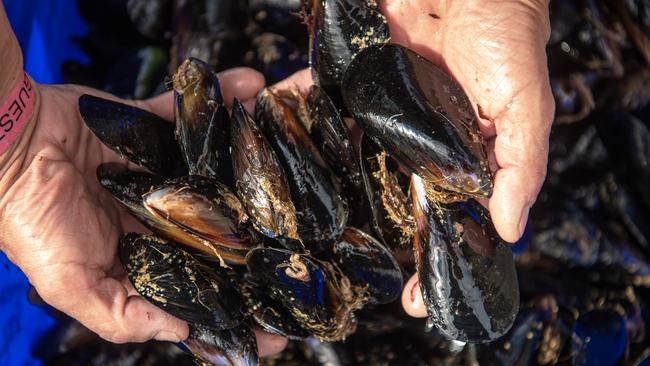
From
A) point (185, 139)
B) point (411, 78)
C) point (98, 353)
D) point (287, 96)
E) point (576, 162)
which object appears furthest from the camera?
point (576, 162)

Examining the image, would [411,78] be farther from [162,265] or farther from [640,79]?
[640,79]

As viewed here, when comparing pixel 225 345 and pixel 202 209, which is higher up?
pixel 202 209

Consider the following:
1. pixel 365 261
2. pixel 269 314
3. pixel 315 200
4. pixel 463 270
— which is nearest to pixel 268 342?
pixel 269 314

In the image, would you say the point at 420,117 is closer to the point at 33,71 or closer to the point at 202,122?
the point at 202,122

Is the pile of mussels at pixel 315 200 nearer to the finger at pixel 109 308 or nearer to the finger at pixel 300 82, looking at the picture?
the finger at pixel 109 308

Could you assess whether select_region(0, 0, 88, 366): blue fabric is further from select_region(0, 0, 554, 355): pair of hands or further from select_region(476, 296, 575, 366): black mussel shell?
select_region(476, 296, 575, 366): black mussel shell

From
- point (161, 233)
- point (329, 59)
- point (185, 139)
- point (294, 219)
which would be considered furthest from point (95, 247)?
point (329, 59)
